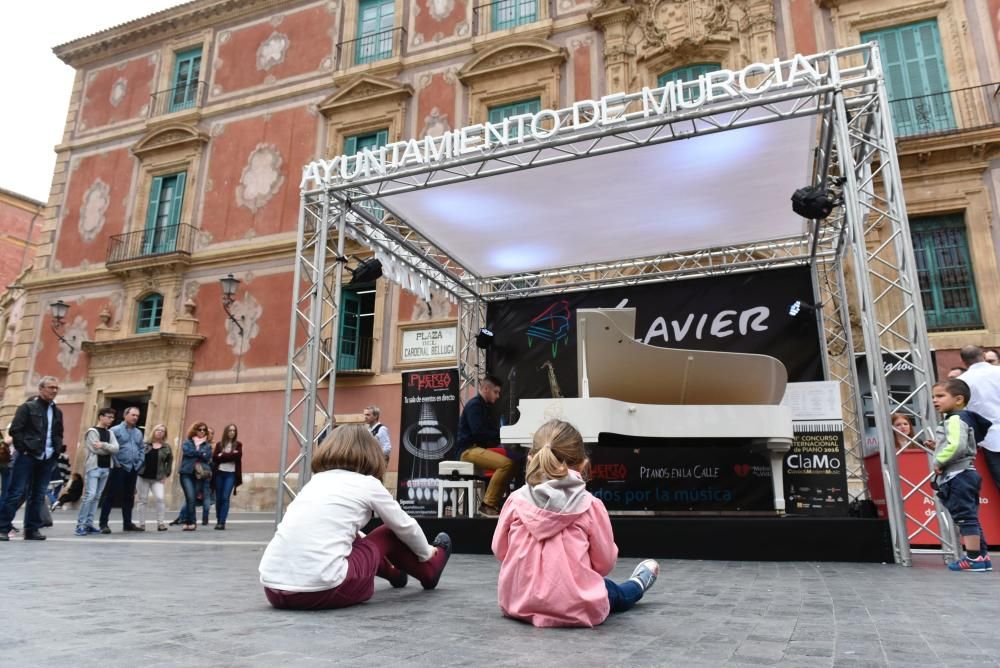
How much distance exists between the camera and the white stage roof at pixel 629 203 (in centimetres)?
A: 676

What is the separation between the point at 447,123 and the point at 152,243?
843cm

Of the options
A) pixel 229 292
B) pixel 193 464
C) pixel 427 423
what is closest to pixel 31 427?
pixel 193 464

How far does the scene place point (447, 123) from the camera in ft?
46.8

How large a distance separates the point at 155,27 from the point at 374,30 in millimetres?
6921

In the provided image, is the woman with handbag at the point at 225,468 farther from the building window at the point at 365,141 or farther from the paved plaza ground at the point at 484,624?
the building window at the point at 365,141

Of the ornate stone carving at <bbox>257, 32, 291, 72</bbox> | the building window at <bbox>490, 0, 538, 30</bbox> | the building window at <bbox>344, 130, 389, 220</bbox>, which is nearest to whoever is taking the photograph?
the building window at <bbox>490, 0, 538, 30</bbox>

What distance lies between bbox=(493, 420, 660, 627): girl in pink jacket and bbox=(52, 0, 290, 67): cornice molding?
17.9 metres

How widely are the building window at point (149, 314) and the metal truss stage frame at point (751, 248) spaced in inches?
342

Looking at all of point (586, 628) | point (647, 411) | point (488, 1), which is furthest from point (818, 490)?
point (488, 1)

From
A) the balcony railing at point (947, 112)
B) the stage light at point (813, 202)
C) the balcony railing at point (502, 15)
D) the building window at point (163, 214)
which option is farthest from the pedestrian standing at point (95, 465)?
the balcony railing at point (947, 112)

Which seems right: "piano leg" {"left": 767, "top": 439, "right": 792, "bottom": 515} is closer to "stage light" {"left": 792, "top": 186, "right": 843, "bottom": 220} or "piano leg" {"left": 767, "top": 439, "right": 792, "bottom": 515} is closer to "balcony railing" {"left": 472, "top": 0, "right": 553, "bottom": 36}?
"stage light" {"left": 792, "top": 186, "right": 843, "bottom": 220}

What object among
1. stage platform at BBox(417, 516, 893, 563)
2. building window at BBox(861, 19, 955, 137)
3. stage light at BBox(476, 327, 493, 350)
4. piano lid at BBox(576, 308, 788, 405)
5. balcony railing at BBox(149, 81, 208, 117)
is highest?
balcony railing at BBox(149, 81, 208, 117)

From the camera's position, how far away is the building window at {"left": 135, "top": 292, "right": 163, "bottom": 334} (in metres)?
15.8

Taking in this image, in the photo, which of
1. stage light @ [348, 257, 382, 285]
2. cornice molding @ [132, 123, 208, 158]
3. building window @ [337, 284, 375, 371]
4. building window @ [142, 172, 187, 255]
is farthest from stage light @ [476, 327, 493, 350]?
cornice molding @ [132, 123, 208, 158]
